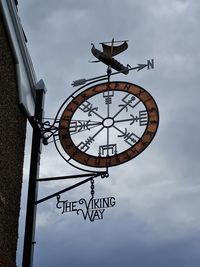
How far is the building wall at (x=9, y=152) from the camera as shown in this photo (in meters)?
10.8

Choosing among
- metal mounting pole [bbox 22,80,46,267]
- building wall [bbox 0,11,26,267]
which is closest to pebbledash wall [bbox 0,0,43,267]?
building wall [bbox 0,11,26,267]

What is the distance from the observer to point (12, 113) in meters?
11.7

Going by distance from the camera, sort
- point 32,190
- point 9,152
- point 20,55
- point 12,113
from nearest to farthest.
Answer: point 9,152, point 32,190, point 12,113, point 20,55

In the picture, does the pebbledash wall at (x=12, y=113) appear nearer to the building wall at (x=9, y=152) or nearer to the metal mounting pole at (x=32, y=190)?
the building wall at (x=9, y=152)

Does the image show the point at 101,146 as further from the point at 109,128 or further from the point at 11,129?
the point at 11,129

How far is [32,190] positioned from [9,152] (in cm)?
87

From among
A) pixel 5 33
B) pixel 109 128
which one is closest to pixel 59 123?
pixel 109 128

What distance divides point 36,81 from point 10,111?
192 cm

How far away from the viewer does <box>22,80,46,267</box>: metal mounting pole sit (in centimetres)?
1090

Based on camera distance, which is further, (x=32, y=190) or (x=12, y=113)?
(x=12, y=113)

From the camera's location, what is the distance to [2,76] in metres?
11.4

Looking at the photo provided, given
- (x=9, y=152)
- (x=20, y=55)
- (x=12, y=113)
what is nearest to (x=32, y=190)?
(x=9, y=152)

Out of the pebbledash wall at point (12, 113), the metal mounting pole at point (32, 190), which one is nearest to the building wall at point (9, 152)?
the pebbledash wall at point (12, 113)

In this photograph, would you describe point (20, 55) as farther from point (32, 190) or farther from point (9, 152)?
point (32, 190)
